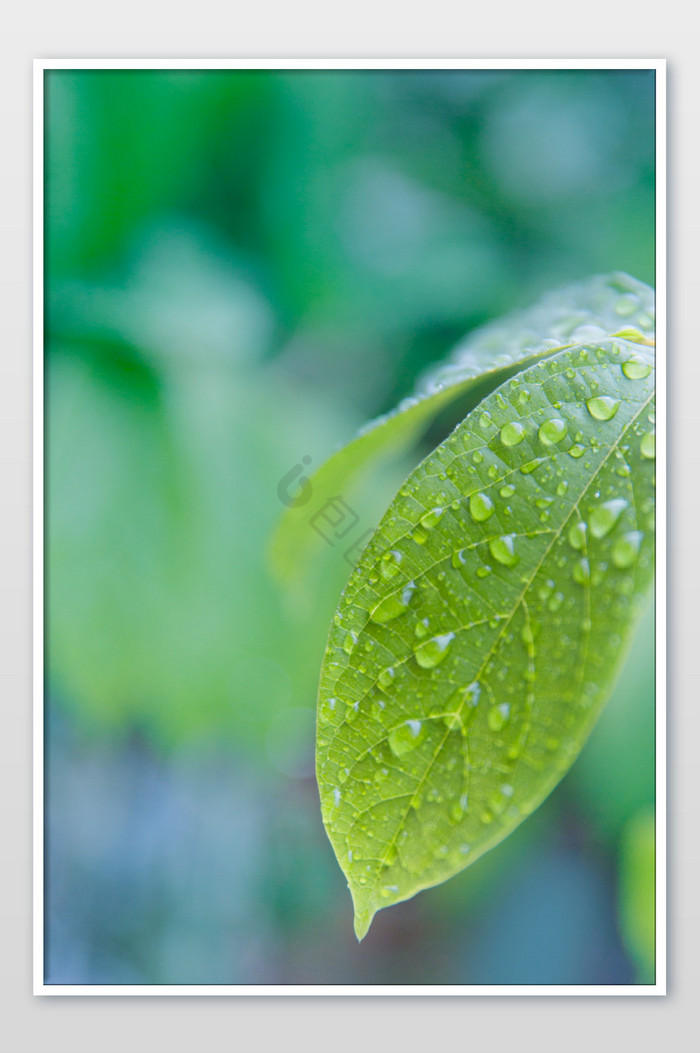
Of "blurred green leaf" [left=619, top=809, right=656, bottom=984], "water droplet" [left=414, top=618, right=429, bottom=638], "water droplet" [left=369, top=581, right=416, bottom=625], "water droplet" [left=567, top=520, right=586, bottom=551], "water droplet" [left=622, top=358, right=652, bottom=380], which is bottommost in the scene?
"blurred green leaf" [left=619, top=809, right=656, bottom=984]

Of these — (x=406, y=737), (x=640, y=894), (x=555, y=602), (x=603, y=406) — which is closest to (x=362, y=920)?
(x=406, y=737)

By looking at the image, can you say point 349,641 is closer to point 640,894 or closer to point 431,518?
point 431,518

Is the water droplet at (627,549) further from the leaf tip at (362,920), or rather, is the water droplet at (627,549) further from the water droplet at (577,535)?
the leaf tip at (362,920)

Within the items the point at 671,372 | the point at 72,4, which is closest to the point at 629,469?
the point at 671,372

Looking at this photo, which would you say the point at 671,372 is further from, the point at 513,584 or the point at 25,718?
the point at 25,718

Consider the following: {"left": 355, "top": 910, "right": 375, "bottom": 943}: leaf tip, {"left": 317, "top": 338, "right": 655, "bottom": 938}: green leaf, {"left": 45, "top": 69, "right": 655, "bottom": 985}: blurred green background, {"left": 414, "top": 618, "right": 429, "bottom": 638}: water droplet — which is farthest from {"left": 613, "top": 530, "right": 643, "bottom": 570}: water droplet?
{"left": 45, "top": 69, "right": 655, "bottom": 985}: blurred green background

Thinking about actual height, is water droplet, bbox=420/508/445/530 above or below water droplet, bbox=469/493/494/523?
below

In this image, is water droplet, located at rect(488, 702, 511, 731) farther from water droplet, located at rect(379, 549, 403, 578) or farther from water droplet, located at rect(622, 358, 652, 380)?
water droplet, located at rect(622, 358, 652, 380)
